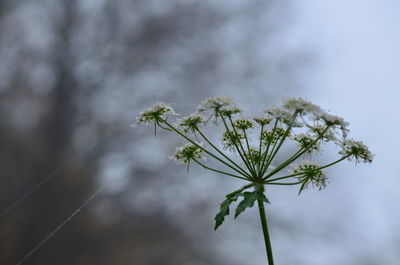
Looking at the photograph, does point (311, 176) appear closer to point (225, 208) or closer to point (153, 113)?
point (225, 208)

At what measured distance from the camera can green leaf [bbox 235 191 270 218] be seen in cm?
42

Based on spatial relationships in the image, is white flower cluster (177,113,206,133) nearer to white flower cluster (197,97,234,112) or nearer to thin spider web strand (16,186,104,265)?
white flower cluster (197,97,234,112)

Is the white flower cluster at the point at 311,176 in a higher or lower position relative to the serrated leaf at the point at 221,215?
higher

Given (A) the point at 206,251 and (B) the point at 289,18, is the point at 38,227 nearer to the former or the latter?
(A) the point at 206,251

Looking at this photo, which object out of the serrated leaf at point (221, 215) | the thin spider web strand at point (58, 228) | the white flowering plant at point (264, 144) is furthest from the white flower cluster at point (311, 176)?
the thin spider web strand at point (58, 228)

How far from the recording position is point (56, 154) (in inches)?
53.0

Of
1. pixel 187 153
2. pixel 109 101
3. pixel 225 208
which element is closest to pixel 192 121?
pixel 187 153

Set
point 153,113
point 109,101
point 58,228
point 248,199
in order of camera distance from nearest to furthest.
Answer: point 248,199
point 153,113
point 58,228
point 109,101

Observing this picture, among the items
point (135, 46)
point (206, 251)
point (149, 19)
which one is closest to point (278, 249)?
point (206, 251)

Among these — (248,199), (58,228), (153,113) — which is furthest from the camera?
(58,228)

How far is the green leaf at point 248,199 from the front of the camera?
421 mm

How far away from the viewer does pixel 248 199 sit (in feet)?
1.44

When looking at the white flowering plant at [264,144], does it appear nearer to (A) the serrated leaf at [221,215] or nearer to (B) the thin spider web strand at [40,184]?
(A) the serrated leaf at [221,215]

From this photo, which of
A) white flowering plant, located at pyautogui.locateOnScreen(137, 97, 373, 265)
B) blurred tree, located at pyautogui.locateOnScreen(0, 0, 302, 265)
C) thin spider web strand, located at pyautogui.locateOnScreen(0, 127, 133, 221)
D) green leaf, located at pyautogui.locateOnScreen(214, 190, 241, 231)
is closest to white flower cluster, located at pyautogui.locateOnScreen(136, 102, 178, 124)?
white flowering plant, located at pyautogui.locateOnScreen(137, 97, 373, 265)
